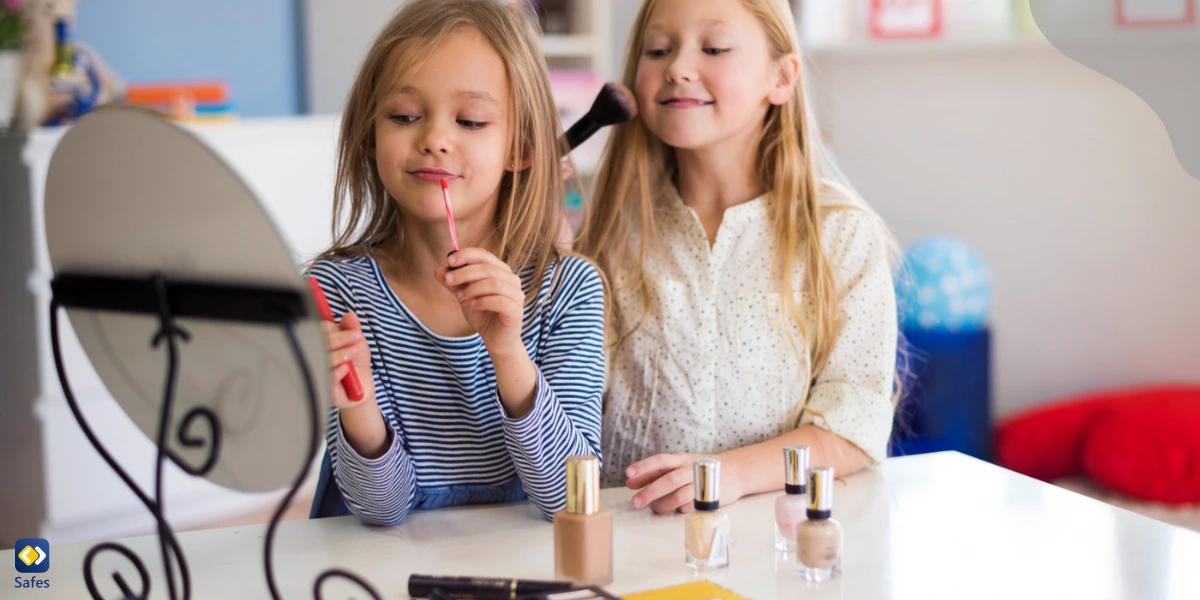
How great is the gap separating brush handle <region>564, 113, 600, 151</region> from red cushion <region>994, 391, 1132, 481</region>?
178 cm

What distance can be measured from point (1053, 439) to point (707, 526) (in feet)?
6.63

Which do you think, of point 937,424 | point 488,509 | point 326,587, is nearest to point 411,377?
point 488,509

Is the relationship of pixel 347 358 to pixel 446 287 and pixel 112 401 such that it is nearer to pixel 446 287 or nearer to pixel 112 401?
pixel 446 287

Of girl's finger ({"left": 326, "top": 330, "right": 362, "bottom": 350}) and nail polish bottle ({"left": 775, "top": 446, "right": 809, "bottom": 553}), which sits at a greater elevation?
girl's finger ({"left": 326, "top": 330, "right": 362, "bottom": 350})

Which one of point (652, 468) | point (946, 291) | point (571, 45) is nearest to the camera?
Result: point (652, 468)

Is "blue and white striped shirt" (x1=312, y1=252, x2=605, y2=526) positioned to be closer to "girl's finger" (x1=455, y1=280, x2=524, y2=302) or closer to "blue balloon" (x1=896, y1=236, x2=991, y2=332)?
"girl's finger" (x1=455, y1=280, x2=524, y2=302)

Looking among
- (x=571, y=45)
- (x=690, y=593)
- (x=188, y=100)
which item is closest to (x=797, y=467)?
(x=690, y=593)

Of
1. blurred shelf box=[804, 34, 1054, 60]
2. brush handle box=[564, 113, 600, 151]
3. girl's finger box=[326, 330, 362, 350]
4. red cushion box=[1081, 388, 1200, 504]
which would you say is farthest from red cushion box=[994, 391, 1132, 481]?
girl's finger box=[326, 330, 362, 350]

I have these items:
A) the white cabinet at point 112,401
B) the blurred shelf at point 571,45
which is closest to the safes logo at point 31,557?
the white cabinet at point 112,401

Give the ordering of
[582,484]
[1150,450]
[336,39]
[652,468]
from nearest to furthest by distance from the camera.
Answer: [582,484] < [652,468] < [1150,450] < [336,39]

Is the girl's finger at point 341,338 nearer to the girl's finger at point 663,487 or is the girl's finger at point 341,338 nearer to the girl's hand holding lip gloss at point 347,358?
the girl's hand holding lip gloss at point 347,358

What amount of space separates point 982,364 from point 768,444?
1600 mm

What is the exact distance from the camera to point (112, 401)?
2135mm

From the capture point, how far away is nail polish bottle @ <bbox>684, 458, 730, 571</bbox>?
0.76 meters
